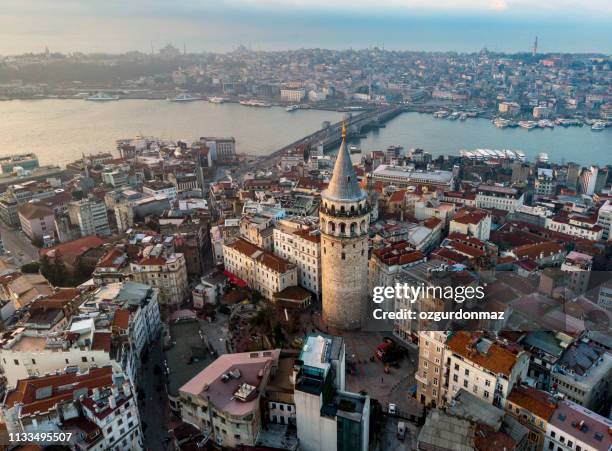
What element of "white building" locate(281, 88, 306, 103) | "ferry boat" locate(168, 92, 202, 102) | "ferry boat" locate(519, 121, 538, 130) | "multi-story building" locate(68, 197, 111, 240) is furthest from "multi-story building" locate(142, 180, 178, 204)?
"ferry boat" locate(168, 92, 202, 102)

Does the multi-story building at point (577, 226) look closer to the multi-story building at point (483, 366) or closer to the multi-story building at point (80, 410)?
the multi-story building at point (483, 366)

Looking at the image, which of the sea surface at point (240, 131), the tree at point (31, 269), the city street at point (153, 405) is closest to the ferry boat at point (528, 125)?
the sea surface at point (240, 131)

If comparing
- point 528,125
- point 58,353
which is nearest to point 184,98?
point 528,125

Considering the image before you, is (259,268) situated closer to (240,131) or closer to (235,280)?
(235,280)

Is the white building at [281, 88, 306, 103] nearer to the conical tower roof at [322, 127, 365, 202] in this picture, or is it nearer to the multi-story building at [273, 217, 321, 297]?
the multi-story building at [273, 217, 321, 297]

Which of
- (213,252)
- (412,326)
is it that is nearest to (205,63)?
(213,252)

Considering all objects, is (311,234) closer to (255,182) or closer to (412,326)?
(412,326)

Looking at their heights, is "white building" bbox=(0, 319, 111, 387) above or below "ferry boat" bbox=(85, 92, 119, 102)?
below

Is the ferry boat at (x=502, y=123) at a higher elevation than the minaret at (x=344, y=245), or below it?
→ below
